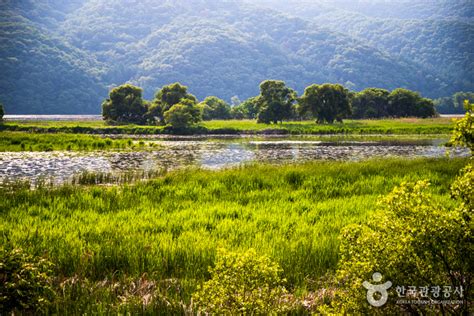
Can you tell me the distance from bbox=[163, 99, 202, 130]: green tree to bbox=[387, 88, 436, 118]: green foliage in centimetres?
6437

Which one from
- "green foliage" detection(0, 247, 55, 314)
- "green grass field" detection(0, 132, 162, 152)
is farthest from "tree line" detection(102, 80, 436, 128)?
"green foliage" detection(0, 247, 55, 314)

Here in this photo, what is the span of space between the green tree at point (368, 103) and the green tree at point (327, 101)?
20324mm

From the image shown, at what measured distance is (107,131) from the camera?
96.0m

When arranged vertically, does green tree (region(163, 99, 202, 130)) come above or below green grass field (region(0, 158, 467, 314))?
above

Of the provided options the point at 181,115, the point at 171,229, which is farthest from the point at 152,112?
the point at 171,229

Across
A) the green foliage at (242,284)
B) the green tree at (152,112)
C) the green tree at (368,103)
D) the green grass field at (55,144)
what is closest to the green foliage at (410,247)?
the green foliage at (242,284)

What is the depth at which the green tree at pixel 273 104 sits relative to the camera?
111644 millimetres

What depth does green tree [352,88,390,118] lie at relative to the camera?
421 ft

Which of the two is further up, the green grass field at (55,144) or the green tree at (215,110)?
the green tree at (215,110)

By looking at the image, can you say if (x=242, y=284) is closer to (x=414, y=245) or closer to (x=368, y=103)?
(x=414, y=245)

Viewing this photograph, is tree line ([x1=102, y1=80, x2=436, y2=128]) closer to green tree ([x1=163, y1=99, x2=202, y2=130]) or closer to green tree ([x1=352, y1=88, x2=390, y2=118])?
green tree ([x1=163, y1=99, x2=202, y2=130])

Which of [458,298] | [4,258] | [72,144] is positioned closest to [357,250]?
[458,298]

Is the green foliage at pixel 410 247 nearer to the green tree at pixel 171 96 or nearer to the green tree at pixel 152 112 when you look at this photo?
the green tree at pixel 171 96

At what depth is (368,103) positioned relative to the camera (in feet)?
424
